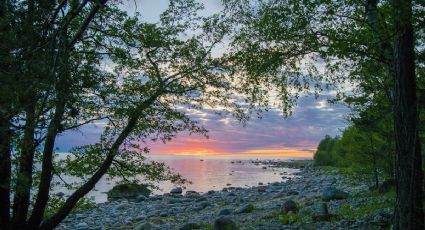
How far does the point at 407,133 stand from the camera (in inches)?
314

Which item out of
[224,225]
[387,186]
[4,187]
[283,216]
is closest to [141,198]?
[387,186]

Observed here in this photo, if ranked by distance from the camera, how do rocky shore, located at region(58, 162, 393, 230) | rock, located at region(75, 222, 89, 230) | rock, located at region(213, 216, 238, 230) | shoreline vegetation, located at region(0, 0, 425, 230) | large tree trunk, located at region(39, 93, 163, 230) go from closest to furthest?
shoreline vegetation, located at region(0, 0, 425, 230) < large tree trunk, located at region(39, 93, 163, 230) < rocky shore, located at region(58, 162, 393, 230) < rock, located at region(213, 216, 238, 230) < rock, located at region(75, 222, 89, 230)

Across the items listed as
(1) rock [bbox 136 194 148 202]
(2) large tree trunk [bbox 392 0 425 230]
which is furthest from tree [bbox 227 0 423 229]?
(1) rock [bbox 136 194 148 202]

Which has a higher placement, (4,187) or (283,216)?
(4,187)

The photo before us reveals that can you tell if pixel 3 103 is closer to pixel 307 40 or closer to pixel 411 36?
pixel 307 40

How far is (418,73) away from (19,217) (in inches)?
492

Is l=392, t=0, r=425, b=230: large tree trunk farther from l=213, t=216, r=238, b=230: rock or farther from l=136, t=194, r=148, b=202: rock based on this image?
l=136, t=194, r=148, b=202: rock

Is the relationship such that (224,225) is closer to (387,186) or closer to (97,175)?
(97,175)

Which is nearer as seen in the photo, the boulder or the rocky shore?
the rocky shore

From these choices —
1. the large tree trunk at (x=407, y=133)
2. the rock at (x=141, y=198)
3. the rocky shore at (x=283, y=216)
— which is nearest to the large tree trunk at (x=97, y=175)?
the rocky shore at (x=283, y=216)

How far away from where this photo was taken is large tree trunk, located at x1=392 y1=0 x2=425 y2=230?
7984 millimetres

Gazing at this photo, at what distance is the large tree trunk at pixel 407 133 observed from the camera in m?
7.98

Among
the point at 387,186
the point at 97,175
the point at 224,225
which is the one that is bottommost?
the point at 224,225

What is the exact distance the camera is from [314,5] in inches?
323
